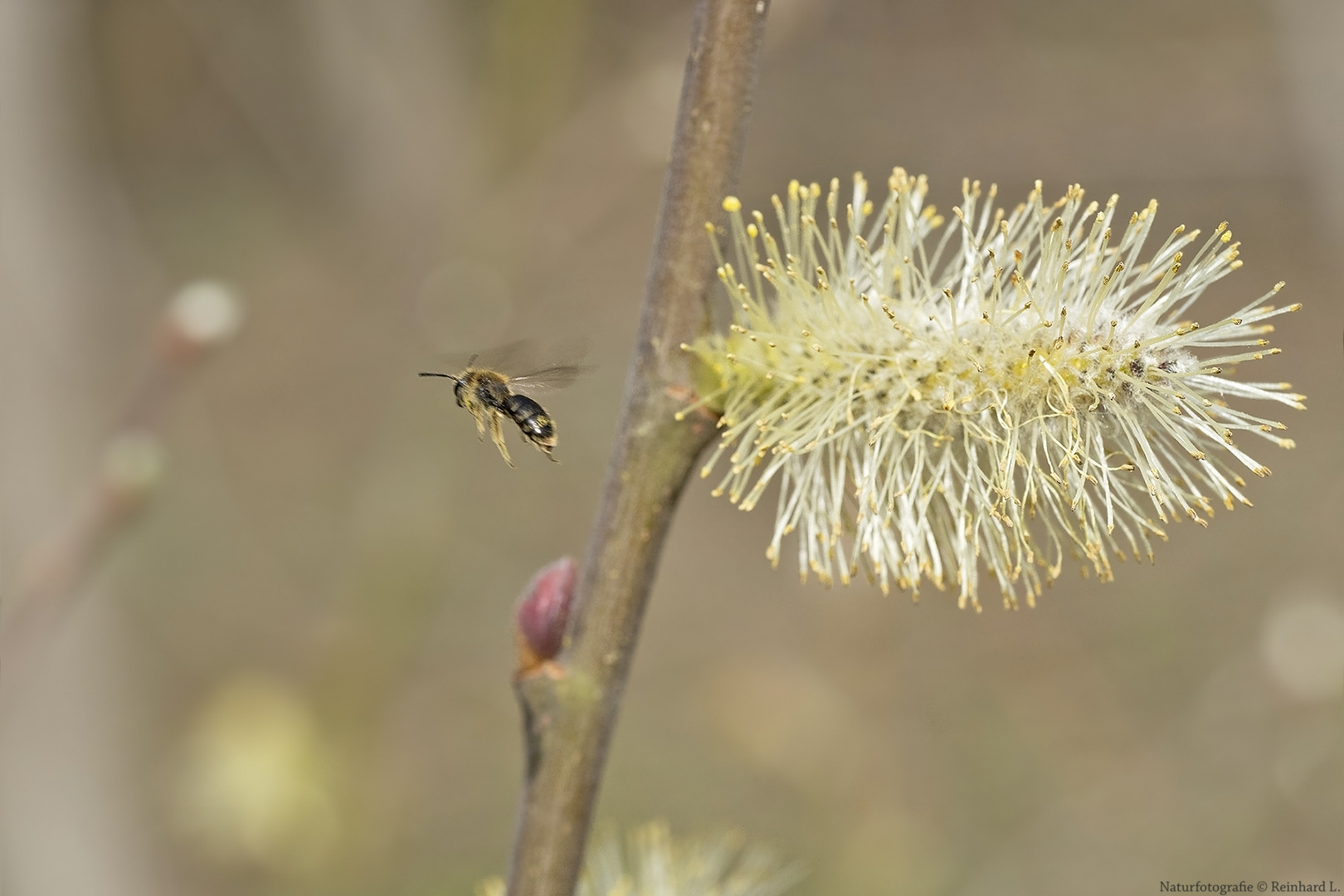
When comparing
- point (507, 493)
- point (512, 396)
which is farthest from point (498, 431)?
point (507, 493)

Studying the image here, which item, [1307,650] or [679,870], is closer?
[679,870]

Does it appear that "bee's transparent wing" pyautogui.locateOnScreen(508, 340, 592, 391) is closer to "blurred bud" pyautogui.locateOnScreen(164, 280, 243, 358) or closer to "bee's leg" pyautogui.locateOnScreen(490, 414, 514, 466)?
"bee's leg" pyautogui.locateOnScreen(490, 414, 514, 466)

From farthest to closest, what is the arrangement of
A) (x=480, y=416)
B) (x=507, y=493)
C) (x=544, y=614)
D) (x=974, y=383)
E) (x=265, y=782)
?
(x=507, y=493)
(x=265, y=782)
(x=480, y=416)
(x=974, y=383)
(x=544, y=614)

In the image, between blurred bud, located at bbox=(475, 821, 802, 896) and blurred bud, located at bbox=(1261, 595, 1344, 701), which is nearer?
blurred bud, located at bbox=(475, 821, 802, 896)

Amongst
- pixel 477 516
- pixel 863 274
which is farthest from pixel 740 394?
pixel 477 516

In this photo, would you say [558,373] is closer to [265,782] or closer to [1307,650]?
[1307,650]

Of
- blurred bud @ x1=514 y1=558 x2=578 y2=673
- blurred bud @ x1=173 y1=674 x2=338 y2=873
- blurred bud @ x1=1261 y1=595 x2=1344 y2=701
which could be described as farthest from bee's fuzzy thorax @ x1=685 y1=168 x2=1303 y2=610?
blurred bud @ x1=173 y1=674 x2=338 y2=873

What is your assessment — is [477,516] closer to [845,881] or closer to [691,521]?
[691,521]
